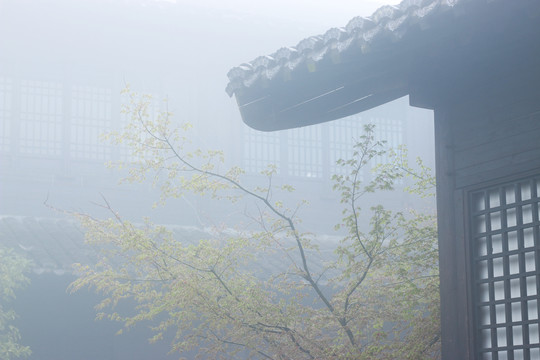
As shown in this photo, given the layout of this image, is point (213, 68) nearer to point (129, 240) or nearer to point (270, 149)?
point (270, 149)

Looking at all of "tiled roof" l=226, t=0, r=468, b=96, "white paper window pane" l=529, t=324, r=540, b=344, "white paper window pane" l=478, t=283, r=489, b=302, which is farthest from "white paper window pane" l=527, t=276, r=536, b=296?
"tiled roof" l=226, t=0, r=468, b=96

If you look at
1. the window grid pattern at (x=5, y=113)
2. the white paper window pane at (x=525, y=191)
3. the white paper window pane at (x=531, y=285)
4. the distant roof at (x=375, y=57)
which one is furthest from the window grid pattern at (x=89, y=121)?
the white paper window pane at (x=531, y=285)

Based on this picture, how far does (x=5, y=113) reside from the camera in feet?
51.5

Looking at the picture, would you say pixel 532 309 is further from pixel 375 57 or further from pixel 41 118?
pixel 41 118

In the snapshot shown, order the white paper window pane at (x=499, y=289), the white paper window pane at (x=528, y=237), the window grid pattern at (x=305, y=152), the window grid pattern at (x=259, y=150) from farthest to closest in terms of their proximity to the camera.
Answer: the window grid pattern at (x=305, y=152), the window grid pattern at (x=259, y=150), the white paper window pane at (x=499, y=289), the white paper window pane at (x=528, y=237)

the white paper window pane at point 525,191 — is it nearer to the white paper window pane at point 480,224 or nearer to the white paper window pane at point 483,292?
the white paper window pane at point 480,224

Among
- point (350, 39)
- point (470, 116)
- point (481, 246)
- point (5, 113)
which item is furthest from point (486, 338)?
point (5, 113)

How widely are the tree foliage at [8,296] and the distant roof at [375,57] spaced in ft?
17.8

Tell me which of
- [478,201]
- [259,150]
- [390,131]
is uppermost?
[390,131]

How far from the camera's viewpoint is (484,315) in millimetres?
4477

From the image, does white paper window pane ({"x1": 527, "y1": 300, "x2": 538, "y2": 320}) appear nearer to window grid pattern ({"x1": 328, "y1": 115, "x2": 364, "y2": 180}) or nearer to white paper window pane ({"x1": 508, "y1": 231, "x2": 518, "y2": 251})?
white paper window pane ({"x1": 508, "y1": 231, "x2": 518, "y2": 251})

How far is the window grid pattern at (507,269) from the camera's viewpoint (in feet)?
13.8

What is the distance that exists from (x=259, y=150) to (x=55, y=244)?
6.36 m

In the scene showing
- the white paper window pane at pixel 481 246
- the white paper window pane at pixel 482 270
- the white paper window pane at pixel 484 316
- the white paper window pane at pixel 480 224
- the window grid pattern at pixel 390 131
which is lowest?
the white paper window pane at pixel 484 316
